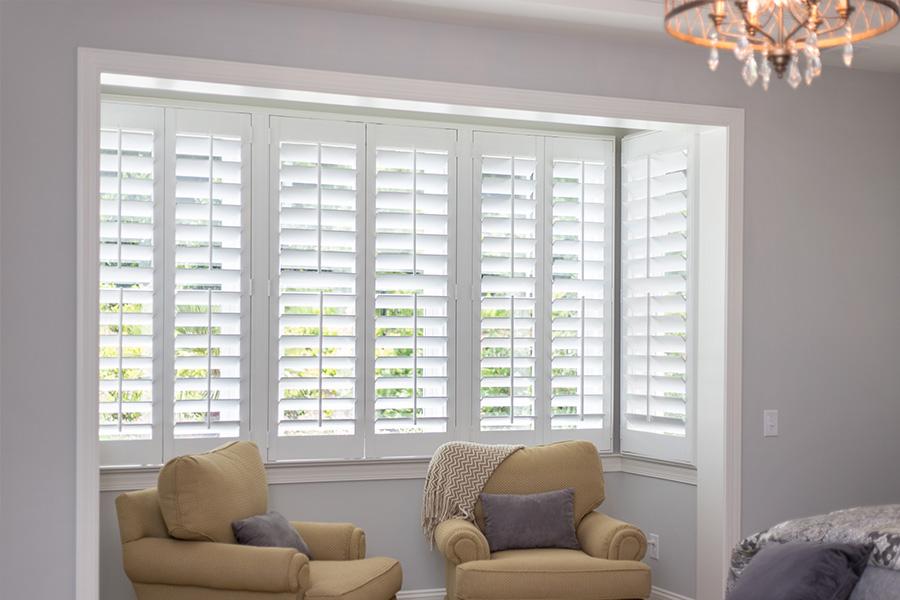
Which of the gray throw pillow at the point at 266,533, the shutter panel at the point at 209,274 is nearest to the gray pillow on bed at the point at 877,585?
the gray throw pillow at the point at 266,533

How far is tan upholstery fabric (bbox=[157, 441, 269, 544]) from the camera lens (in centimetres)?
322

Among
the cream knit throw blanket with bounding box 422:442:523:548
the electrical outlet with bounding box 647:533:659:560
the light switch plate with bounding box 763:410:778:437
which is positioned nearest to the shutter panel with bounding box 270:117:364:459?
the cream knit throw blanket with bounding box 422:442:523:548

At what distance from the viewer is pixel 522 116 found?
349cm

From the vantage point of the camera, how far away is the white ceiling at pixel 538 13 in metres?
3.12

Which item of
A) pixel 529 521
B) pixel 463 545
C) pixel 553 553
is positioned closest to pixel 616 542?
pixel 553 553

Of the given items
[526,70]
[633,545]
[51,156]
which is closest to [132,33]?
[51,156]

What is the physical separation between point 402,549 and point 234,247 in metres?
1.68

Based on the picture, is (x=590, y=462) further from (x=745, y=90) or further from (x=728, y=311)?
(x=745, y=90)

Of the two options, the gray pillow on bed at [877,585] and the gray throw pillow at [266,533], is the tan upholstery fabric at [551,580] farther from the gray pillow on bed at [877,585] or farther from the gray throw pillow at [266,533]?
the gray pillow on bed at [877,585]

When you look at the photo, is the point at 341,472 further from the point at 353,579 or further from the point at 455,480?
the point at 353,579

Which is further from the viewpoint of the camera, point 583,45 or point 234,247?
point 234,247

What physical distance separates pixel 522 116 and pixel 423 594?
2.36 meters

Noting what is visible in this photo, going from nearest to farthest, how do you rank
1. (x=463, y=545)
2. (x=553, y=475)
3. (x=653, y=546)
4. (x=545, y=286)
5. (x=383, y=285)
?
1. (x=463, y=545)
2. (x=553, y=475)
3. (x=383, y=285)
4. (x=653, y=546)
5. (x=545, y=286)

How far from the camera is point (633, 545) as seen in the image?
11.8 feet
